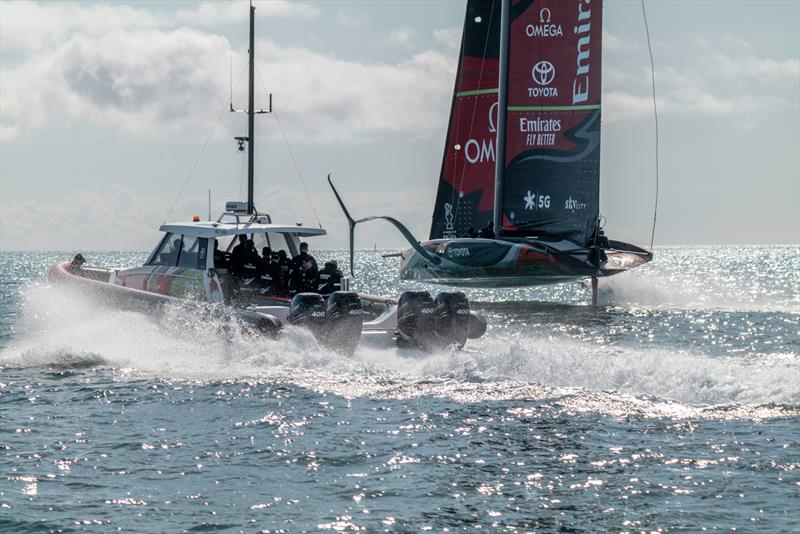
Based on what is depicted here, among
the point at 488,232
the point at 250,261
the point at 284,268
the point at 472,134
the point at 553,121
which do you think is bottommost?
the point at 284,268

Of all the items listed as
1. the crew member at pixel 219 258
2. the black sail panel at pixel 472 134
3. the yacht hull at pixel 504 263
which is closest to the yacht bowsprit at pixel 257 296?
the crew member at pixel 219 258

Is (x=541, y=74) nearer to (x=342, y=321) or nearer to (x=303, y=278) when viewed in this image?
(x=303, y=278)

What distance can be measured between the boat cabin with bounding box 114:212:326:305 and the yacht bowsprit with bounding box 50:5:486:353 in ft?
0.05

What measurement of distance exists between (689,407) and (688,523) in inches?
172

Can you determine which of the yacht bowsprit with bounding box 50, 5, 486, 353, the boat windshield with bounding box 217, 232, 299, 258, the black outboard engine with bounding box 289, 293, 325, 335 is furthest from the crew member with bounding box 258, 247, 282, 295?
the black outboard engine with bounding box 289, 293, 325, 335

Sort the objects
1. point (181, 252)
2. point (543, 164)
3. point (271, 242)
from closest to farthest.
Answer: point (181, 252), point (271, 242), point (543, 164)

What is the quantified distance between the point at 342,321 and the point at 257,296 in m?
2.59

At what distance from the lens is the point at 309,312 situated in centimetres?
1553

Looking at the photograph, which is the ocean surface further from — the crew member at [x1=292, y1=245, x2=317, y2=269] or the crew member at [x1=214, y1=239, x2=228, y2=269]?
the crew member at [x1=292, y1=245, x2=317, y2=269]

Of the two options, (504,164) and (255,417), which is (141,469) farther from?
(504,164)

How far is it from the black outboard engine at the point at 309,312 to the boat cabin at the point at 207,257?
169 cm

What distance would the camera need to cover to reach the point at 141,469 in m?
9.87

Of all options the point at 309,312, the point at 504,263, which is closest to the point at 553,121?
the point at 504,263

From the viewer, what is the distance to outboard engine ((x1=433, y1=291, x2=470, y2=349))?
16438mm
